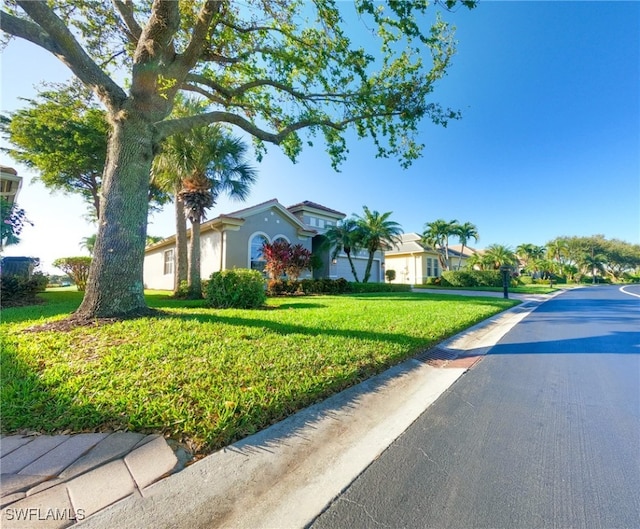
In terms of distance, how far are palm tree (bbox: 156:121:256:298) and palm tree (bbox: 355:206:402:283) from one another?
1022cm

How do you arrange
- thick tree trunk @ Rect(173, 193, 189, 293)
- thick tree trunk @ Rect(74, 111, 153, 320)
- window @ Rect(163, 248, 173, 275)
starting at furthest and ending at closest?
window @ Rect(163, 248, 173, 275)
thick tree trunk @ Rect(173, 193, 189, 293)
thick tree trunk @ Rect(74, 111, 153, 320)

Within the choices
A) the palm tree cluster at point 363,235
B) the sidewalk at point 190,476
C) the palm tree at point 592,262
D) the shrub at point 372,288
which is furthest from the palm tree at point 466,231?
the palm tree at point 592,262

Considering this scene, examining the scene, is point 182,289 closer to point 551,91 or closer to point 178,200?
point 178,200

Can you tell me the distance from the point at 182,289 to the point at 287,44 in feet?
34.9

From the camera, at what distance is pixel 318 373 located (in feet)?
11.4

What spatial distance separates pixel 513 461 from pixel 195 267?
1313 centimetres

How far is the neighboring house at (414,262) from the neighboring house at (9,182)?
99.3ft

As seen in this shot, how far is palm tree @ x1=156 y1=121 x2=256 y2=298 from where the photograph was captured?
1224cm

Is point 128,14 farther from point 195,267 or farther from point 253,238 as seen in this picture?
point 253,238

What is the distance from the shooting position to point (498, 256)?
37594 mm

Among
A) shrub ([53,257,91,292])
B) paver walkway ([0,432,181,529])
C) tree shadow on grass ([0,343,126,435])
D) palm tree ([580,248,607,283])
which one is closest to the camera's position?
paver walkway ([0,432,181,529])

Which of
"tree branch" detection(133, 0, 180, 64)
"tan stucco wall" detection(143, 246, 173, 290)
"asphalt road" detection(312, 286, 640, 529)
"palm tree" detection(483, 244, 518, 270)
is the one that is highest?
"tree branch" detection(133, 0, 180, 64)

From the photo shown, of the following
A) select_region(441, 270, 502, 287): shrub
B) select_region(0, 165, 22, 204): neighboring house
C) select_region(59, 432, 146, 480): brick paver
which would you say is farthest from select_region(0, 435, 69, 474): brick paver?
select_region(441, 270, 502, 287): shrub

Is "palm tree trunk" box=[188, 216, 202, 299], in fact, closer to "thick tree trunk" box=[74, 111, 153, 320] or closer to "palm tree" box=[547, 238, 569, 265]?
"thick tree trunk" box=[74, 111, 153, 320]
